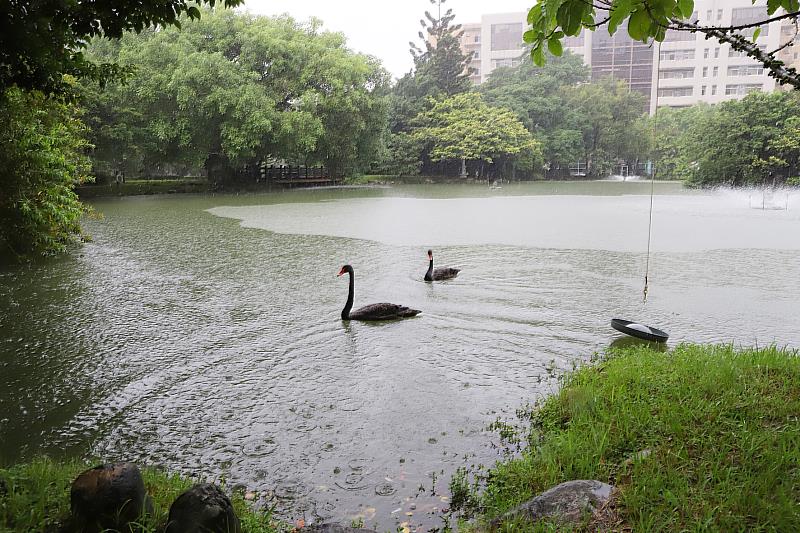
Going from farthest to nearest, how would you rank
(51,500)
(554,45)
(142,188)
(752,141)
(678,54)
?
(678,54)
(142,188)
(752,141)
(51,500)
(554,45)

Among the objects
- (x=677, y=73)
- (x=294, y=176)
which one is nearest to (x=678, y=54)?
(x=677, y=73)

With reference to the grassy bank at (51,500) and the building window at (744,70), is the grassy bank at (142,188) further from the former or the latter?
the building window at (744,70)

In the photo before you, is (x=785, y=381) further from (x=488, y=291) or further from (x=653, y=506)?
(x=488, y=291)

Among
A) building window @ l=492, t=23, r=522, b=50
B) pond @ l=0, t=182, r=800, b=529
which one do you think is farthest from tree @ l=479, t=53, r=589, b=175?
pond @ l=0, t=182, r=800, b=529

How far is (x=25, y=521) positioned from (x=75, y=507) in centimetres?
18

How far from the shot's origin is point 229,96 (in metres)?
21.5

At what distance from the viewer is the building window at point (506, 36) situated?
51900 millimetres

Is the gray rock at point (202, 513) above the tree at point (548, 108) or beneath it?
beneath

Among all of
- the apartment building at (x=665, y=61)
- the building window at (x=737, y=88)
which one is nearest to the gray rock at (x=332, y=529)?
the apartment building at (x=665, y=61)

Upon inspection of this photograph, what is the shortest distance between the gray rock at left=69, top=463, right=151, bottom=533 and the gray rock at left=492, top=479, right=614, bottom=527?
1.55 meters

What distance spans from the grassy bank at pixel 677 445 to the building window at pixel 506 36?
2040 inches

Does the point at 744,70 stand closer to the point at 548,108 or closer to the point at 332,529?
the point at 548,108

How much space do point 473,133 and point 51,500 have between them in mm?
35155

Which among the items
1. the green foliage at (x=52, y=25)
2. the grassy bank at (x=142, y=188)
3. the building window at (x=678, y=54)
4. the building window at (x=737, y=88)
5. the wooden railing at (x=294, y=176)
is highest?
the building window at (x=678, y=54)
